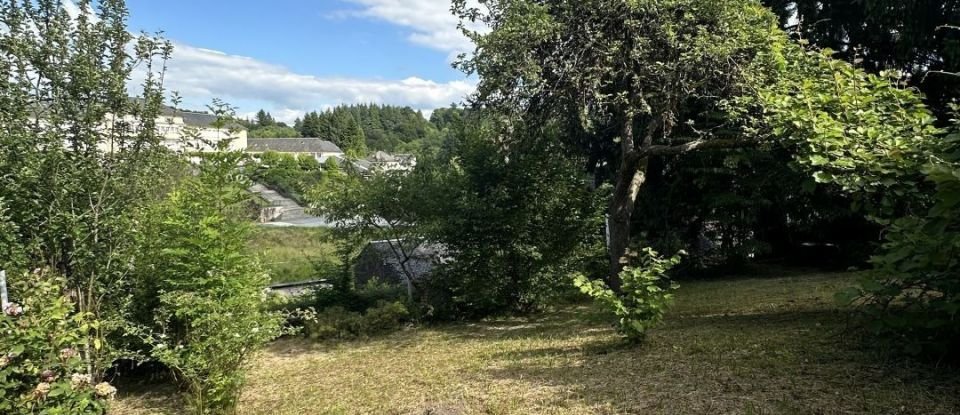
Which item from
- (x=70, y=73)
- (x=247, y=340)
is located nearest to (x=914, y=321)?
(x=247, y=340)

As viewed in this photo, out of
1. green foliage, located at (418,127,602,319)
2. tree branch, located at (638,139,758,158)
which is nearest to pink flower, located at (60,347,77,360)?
green foliage, located at (418,127,602,319)

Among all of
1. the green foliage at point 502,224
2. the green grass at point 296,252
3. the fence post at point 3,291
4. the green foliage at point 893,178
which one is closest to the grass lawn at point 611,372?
the green foliage at point 893,178

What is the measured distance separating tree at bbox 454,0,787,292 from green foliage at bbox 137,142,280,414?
2744 mm

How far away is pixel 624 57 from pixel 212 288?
4.50m

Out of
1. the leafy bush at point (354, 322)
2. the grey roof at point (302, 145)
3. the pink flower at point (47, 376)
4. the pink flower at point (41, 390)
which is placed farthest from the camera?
the grey roof at point (302, 145)

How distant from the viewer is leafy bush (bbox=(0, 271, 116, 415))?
333 cm

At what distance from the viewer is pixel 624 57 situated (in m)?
6.07

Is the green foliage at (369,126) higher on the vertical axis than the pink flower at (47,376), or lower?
higher

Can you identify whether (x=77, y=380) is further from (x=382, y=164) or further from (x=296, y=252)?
(x=296, y=252)

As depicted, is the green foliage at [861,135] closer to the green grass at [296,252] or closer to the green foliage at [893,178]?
the green foliage at [893,178]

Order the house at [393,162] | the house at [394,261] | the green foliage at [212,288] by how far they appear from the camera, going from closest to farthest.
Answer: the green foliage at [212,288]
the house at [394,261]
the house at [393,162]

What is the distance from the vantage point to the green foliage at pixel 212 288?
13.4 feet

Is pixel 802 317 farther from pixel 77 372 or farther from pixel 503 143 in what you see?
pixel 77 372

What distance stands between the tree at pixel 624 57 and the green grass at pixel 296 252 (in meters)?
4.00
